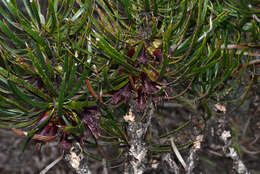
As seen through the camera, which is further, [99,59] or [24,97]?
[99,59]

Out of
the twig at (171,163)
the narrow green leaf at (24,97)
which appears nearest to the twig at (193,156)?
the twig at (171,163)

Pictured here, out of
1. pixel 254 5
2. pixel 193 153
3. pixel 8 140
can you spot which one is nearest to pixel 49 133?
pixel 193 153

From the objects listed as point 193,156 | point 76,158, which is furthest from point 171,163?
point 76,158

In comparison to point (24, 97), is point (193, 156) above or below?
below

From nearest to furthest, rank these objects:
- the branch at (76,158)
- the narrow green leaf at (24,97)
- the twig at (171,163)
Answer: the narrow green leaf at (24,97) → the branch at (76,158) → the twig at (171,163)

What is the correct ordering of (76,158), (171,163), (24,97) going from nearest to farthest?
(24,97) → (76,158) → (171,163)

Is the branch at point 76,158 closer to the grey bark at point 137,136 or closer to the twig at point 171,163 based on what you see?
the grey bark at point 137,136

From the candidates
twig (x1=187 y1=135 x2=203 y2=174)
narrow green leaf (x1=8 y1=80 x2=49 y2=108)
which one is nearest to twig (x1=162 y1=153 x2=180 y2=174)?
twig (x1=187 y1=135 x2=203 y2=174)

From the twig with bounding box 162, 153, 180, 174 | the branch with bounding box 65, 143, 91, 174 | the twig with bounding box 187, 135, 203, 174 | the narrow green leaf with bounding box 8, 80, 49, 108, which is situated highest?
the narrow green leaf with bounding box 8, 80, 49, 108

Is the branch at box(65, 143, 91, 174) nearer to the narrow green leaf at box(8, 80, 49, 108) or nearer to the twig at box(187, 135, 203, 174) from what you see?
the narrow green leaf at box(8, 80, 49, 108)

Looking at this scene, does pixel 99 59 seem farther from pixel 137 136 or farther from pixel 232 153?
pixel 232 153

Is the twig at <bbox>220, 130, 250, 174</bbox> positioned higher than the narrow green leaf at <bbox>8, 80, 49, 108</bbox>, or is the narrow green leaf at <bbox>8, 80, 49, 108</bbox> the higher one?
the narrow green leaf at <bbox>8, 80, 49, 108</bbox>

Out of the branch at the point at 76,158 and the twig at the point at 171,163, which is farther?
the twig at the point at 171,163

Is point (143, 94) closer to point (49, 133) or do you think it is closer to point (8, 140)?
point (49, 133)
